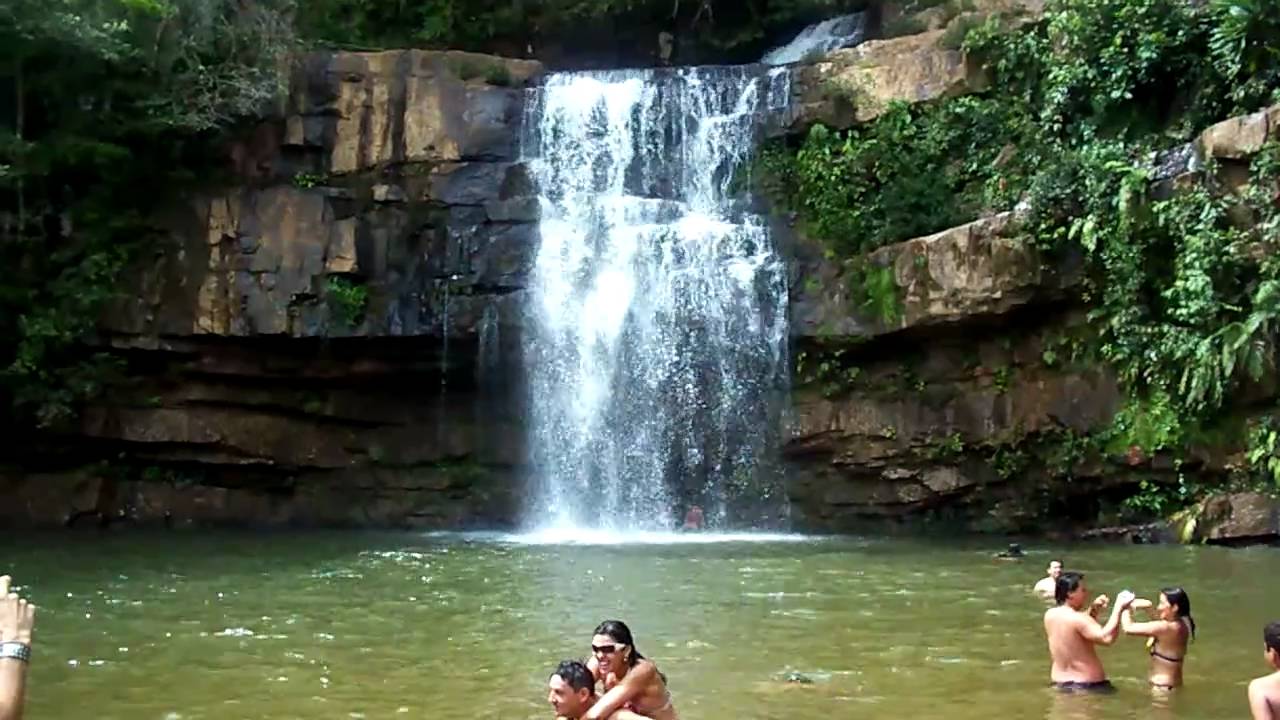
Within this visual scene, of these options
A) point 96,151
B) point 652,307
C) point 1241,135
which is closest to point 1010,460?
point 1241,135

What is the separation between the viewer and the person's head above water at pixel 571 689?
562 cm

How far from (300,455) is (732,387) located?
7.43 meters

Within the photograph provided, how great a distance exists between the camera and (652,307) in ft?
69.3

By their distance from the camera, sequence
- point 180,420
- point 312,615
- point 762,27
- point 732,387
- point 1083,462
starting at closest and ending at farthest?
point 312,615
point 1083,462
point 732,387
point 180,420
point 762,27

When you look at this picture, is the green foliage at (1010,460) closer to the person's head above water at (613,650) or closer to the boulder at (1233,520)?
the boulder at (1233,520)

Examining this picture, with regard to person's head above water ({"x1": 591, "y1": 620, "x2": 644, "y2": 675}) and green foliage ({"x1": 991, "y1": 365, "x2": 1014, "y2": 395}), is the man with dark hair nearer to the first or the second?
person's head above water ({"x1": 591, "y1": 620, "x2": 644, "y2": 675})

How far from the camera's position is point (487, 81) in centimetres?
2239

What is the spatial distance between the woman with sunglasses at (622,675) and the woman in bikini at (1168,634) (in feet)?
10.8

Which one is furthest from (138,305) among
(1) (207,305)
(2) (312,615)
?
(2) (312,615)

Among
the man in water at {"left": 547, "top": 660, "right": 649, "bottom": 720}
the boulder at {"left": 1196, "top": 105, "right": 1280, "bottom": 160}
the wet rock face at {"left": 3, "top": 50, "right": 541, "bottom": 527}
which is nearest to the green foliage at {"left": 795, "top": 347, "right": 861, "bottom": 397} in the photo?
the wet rock face at {"left": 3, "top": 50, "right": 541, "bottom": 527}

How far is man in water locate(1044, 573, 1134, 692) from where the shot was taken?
8.09m

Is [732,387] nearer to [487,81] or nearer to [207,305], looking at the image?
[487,81]

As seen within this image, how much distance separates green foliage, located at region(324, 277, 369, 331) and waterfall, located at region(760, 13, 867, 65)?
29.8 feet

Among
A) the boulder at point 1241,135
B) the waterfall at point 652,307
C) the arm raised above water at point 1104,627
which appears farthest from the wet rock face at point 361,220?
the arm raised above water at point 1104,627
